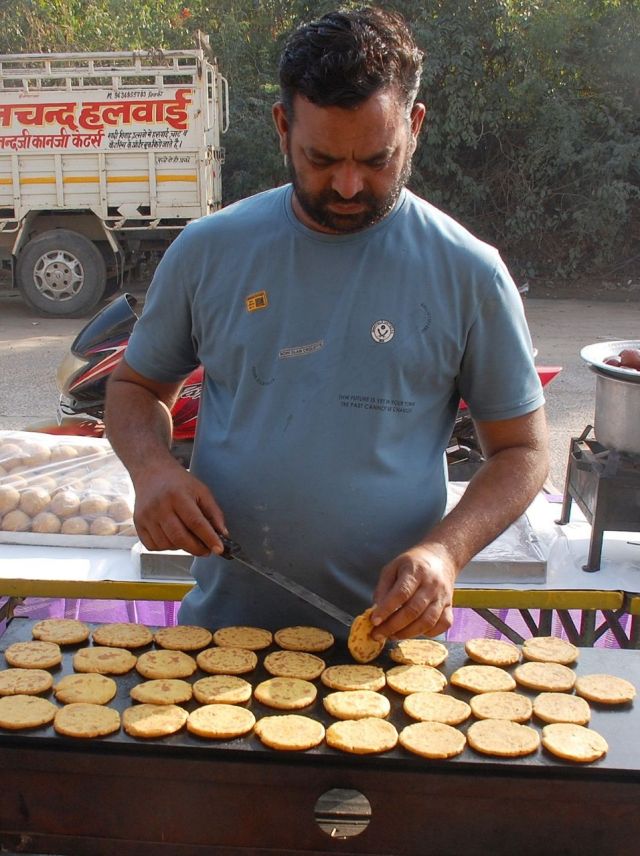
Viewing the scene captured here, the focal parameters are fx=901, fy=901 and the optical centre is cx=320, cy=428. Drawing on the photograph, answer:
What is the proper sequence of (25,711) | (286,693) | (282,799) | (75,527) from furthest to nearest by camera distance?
(75,527) < (286,693) < (25,711) < (282,799)

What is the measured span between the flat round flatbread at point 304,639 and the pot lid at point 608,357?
67.8 inches

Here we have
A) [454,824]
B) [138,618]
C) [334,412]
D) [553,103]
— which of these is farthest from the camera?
[553,103]

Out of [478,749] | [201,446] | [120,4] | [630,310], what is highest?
[120,4]

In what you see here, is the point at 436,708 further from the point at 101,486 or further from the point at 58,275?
Result: the point at 58,275

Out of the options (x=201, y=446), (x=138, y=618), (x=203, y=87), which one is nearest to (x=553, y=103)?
(x=203, y=87)

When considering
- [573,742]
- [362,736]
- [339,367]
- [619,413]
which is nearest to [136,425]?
[339,367]

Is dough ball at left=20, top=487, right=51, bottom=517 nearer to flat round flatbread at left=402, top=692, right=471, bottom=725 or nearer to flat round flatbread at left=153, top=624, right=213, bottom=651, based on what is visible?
flat round flatbread at left=153, top=624, right=213, bottom=651

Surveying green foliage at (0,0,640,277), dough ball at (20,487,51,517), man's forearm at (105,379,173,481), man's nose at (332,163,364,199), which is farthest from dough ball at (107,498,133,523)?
green foliage at (0,0,640,277)

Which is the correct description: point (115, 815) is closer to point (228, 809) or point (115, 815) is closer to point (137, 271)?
point (228, 809)

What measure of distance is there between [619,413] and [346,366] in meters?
1.86

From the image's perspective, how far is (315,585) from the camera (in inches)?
79.1

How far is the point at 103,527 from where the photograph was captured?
3.38m

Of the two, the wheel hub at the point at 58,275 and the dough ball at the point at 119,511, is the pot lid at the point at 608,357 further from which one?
the wheel hub at the point at 58,275

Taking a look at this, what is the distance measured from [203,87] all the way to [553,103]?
5939mm
